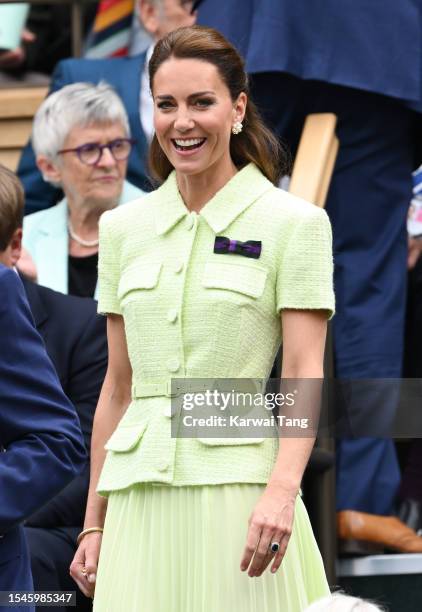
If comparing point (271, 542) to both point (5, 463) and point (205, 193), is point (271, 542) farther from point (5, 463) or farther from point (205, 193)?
point (205, 193)

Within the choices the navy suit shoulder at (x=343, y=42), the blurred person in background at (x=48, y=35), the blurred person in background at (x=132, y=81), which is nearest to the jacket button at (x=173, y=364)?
the navy suit shoulder at (x=343, y=42)

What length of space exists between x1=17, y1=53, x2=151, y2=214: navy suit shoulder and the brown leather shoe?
1.76 metres

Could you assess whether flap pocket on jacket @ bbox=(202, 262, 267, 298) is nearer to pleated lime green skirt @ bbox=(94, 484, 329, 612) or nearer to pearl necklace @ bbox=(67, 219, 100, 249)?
pleated lime green skirt @ bbox=(94, 484, 329, 612)

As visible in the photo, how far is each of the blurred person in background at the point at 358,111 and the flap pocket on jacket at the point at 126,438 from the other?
6.37 feet

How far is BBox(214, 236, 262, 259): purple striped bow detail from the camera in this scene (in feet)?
11.2

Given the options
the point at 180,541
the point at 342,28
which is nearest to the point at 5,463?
the point at 180,541

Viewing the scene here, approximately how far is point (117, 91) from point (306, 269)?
306cm

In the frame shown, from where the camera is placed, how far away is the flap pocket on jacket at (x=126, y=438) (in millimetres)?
3367

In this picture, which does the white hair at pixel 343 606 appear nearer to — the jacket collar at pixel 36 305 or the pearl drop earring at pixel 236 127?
the pearl drop earring at pixel 236 127

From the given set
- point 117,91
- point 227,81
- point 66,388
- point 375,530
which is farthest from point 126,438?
point 117,91

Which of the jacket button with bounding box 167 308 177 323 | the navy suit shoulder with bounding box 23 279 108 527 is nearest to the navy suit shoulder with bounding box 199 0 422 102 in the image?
the navy suit shoulder with bounding box 23 279 108 527

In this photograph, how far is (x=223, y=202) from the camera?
11.5 feet

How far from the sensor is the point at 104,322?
4938mm

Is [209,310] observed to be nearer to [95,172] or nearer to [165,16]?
[95,172]
